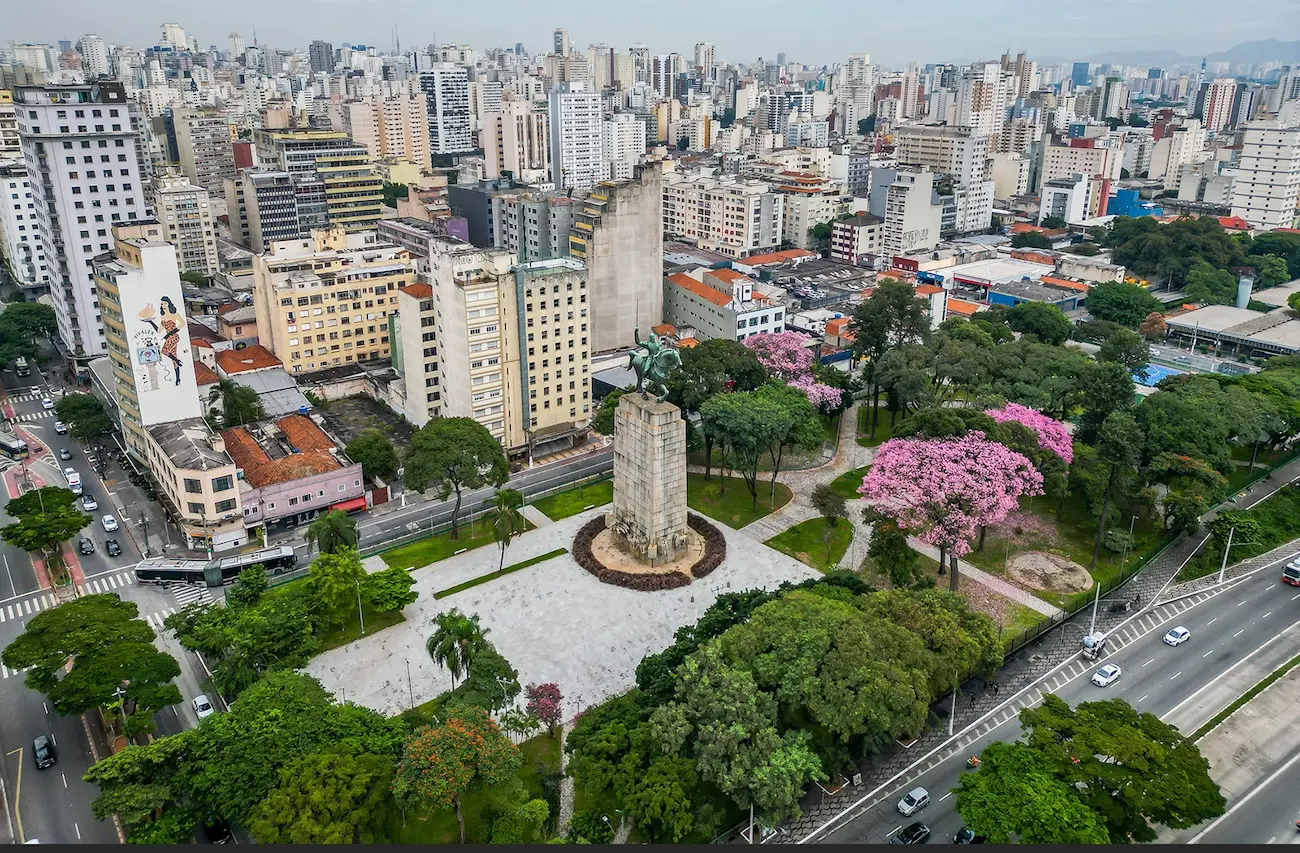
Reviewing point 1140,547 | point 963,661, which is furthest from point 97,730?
point 1140,547

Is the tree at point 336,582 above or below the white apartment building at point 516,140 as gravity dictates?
below

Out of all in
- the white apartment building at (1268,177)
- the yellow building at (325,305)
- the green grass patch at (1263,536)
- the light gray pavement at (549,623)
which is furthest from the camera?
the white apartment building at (1268,177)

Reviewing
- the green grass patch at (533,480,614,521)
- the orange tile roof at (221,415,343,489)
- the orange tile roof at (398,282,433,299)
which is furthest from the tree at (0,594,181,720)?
the orange tile roof at (398,282,433,299)

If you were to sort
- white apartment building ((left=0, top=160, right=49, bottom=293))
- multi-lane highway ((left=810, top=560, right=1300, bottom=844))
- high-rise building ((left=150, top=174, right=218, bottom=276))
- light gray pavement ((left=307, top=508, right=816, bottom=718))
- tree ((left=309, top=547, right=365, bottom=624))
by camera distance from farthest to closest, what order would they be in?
high-rise building ((left=150, top=174, right=218, bottom=276)) → white apartment building ((left=0, top=160, right=49, bottom=293)) → tree ((left=309, top=547, right=365, bottom=624)) → light gray pavement ((left=307, top=508, right=816, bottom=718)) → multi-lane highway ((left=810, top=560, right=1300, bottom=844))

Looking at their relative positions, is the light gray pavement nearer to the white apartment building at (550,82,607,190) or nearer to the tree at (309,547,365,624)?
the tree at (309,547,365,624)

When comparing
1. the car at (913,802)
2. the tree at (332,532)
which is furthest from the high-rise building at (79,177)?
the car at (913,802)

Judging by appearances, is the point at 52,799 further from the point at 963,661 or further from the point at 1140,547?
the point at 1140,547

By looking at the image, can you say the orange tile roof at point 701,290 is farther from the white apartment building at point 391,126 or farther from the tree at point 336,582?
the white apartment building at point 391,126

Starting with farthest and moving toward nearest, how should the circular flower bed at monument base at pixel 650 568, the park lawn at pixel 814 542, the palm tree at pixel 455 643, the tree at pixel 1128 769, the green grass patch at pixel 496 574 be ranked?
the park lawn at pixel 814 542
the circular flower bed at monument base at pixel 650 568
the green grass patch at pixel 496 574
the palm tree at pixel 455 643
the tree at pixel 1128 769
